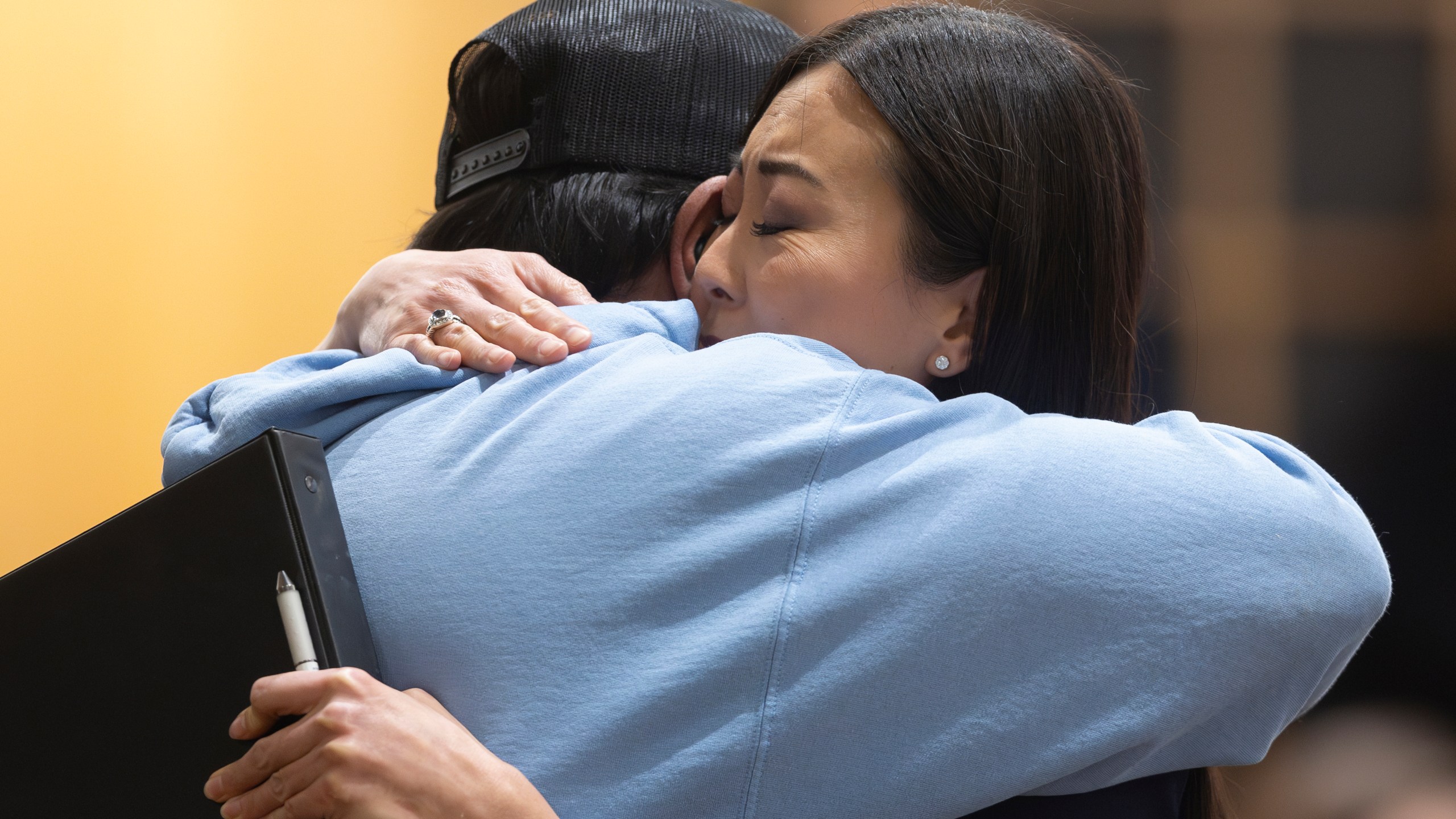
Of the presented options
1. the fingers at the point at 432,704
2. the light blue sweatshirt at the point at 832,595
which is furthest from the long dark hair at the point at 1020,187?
the fingers at the point at 432,704

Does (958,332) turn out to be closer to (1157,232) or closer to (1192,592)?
(1192,592)

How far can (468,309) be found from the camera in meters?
Result: 0.74

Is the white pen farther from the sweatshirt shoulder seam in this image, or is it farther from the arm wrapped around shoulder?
the arm wrapped around shoulder

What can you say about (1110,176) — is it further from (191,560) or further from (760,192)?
(191,560)

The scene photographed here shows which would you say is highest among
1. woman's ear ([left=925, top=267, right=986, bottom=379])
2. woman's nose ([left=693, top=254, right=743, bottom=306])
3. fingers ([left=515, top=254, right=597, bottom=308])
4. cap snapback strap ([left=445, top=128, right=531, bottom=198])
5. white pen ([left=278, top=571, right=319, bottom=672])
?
cap snapback strap ([left=445, top=128, right=531, bottom=198])

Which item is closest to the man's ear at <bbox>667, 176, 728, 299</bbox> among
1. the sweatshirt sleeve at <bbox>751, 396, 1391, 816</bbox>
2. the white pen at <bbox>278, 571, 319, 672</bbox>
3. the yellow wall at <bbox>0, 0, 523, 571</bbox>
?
the sweatshirt sleeve at <bbox>751, 396, 1391, 816</bbox>

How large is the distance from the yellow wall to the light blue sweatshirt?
0.81 metres

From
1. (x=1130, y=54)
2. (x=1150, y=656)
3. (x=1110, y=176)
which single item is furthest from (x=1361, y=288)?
(x=1150, y=656)

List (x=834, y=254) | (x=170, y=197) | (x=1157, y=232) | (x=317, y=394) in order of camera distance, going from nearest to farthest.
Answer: (x=317, y=394) < (x=834, y=254) < (x=170, y=197) < (x=1157, y=232)

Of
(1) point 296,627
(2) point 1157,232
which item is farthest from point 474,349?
(2) point 1157,232

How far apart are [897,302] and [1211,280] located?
0.85 metres

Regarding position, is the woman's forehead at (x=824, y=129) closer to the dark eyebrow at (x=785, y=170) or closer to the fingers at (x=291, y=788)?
the dark eyebrow at (x=785, y=170)

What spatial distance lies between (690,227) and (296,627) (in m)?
0.50

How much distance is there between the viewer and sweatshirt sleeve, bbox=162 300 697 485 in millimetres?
652
